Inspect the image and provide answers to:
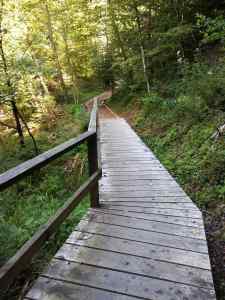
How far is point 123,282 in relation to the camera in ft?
7.86

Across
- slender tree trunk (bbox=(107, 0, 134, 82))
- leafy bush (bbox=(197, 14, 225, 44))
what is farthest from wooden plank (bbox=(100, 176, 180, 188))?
slender tree trunk (bbox=(107, 0, 134, 82))

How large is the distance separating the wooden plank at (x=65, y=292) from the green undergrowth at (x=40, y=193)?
0.46 metres

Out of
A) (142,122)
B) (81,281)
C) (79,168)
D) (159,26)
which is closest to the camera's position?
(81,281)

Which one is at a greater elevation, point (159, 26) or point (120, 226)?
point (159, 26)

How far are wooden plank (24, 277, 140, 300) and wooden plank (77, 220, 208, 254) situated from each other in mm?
850

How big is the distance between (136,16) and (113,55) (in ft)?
25.4

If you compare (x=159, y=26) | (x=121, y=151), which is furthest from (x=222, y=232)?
(x=159, y=26)

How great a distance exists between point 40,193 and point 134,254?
480cm

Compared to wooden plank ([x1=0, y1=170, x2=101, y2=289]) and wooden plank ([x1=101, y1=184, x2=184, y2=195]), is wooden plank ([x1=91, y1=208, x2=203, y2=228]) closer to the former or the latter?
wooden plank ([x1=0, y1=170, x2=101, y2=289])

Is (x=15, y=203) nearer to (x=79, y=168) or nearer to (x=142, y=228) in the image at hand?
(x=79, y=168)

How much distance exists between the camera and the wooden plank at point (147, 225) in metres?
3.19

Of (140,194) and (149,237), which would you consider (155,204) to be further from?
(149,237)

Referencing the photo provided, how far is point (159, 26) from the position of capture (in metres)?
14.0

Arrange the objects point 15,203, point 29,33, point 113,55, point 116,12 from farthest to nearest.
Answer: point 113,55
point 116,12
point 29,33
point 15,203
